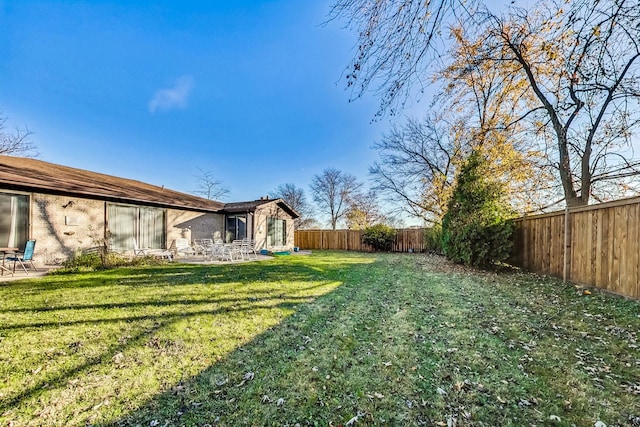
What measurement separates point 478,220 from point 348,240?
11.6 meters

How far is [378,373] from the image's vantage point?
281 centimetres

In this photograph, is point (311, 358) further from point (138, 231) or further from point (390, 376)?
point (138, 231)

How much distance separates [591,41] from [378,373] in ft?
15.9

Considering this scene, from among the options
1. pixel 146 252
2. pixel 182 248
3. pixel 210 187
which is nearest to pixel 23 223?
pixel 146 252

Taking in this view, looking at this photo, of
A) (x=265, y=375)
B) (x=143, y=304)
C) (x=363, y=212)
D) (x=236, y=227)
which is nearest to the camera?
(x=265, y=375)

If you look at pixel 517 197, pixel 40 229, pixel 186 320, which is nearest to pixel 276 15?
pixel 186 320

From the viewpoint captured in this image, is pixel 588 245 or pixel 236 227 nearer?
pixel 588 245

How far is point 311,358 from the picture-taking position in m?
3.11

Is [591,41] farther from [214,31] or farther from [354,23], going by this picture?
[214,31]

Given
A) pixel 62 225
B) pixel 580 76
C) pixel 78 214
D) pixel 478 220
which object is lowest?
pixel 62 225

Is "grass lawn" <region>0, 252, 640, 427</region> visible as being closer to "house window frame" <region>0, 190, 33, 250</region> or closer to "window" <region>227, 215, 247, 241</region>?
"house window frame" <region>0, 190, 33, 250</region>

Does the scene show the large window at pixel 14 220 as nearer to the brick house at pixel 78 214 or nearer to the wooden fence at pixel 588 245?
the brick house at pixel 78 214

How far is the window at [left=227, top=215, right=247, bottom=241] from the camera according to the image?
48.1ft

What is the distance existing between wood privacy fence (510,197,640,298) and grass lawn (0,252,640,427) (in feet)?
1.50
